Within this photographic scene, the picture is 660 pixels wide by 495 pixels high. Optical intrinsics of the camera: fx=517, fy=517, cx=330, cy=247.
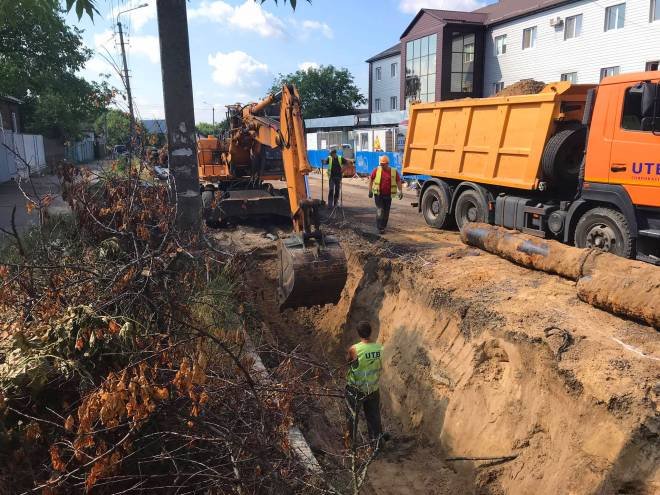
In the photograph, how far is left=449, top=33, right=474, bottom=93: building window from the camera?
3262 centimetres

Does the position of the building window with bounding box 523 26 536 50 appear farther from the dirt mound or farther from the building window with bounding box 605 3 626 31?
the dirt mound

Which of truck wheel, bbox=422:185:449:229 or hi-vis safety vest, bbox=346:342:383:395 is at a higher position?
truck wheel, bbox=422:185:449:229

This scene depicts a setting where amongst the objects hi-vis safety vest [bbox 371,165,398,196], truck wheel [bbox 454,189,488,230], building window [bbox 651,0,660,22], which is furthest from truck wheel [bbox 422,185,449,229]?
building window [bbox 651,0,660,22]

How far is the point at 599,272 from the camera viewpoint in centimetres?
574

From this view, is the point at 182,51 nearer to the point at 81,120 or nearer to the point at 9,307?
the point at 9,307

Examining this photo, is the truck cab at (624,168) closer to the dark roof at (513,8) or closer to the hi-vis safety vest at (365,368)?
the hi-vis safety vest at (365,368)

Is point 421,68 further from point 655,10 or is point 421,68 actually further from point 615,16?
point 655,10

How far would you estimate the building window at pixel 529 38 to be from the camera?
94.8ft

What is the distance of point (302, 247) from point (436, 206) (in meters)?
5.95

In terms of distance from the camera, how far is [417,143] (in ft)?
39.6

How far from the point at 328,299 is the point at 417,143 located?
6.31 metres

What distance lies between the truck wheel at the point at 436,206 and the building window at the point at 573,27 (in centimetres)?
1989

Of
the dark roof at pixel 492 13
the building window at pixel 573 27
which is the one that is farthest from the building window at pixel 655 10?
the dark roof at pixel 492 13

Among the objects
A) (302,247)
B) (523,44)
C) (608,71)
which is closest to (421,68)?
(523,44)
